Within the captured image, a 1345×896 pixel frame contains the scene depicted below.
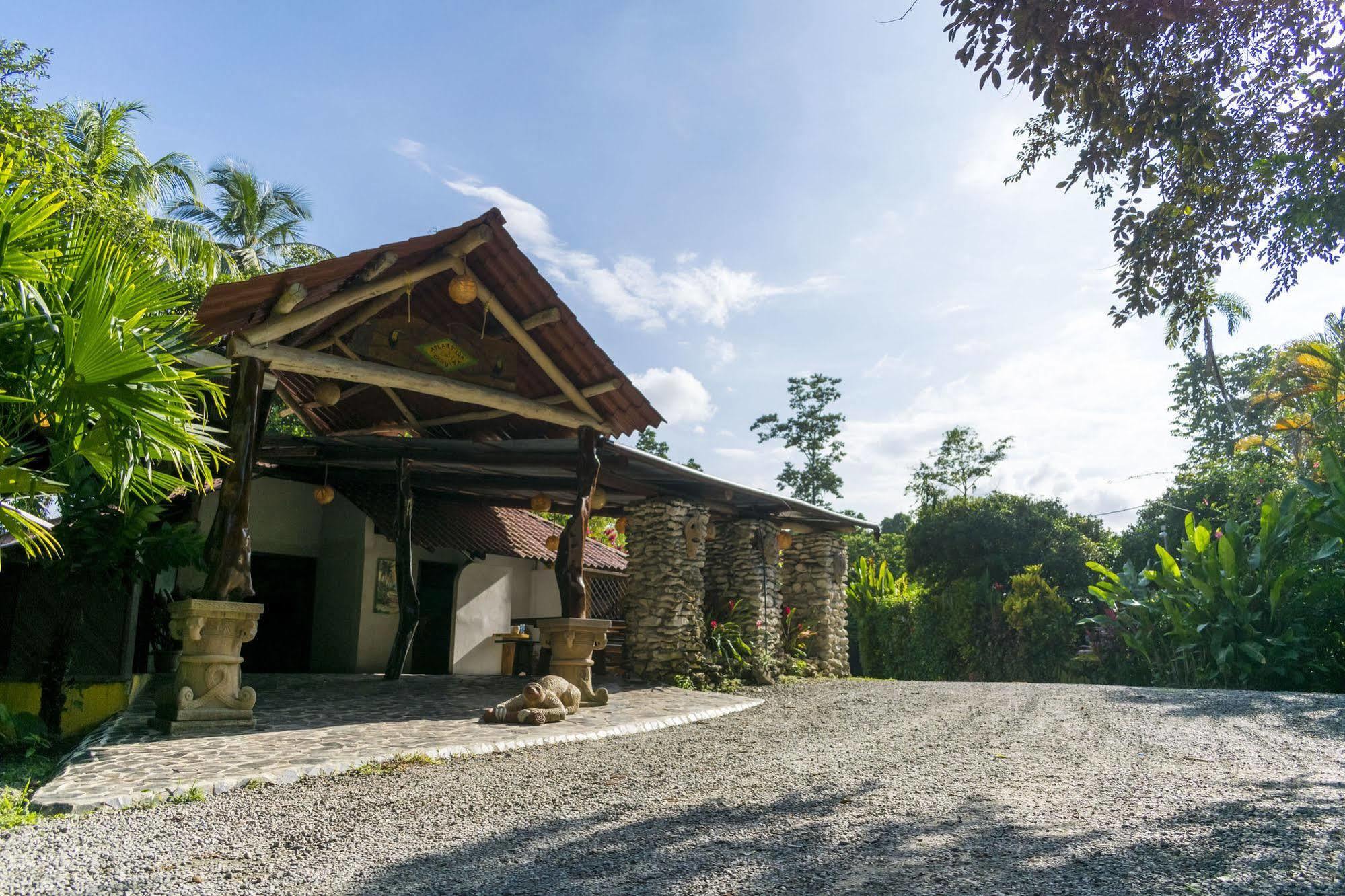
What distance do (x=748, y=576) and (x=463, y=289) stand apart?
24.4 feet

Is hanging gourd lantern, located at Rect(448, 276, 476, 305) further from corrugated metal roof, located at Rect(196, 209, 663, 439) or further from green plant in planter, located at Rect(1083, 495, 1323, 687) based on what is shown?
green plant in planter, located at Rect(1083, 495, 1323, 687)

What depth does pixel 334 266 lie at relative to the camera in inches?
305

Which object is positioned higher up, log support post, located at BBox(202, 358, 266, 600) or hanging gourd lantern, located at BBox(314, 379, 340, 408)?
hanging gourd lantern, located at BBox(314, 379, 340, 408)

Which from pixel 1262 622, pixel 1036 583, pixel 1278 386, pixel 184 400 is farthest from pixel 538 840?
pixel 1278 386

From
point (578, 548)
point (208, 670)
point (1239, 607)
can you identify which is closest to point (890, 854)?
point (208, 670)

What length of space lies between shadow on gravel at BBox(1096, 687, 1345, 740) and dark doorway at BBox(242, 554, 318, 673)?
11937mm

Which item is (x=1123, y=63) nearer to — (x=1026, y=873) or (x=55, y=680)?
(x=1026, y=873)

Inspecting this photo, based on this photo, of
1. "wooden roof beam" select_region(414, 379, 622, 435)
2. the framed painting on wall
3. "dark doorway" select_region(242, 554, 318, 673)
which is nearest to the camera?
"wooden roof beam" select_region(414, 379, 622, 435)

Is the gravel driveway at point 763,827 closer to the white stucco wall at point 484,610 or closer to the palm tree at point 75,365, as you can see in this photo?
the palm tree at point 75,365

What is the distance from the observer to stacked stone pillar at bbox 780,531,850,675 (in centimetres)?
1595

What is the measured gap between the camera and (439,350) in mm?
9438

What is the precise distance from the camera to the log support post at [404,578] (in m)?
11.7

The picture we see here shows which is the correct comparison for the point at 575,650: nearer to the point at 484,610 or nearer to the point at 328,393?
the point at 328,393

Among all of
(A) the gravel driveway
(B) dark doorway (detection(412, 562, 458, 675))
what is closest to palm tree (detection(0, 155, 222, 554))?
(A) the gravel driveway
